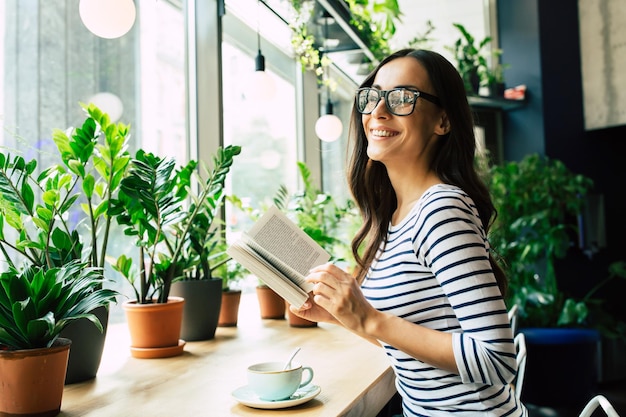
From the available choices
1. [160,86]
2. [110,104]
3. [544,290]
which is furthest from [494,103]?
[110,104]

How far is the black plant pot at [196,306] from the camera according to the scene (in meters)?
2.06

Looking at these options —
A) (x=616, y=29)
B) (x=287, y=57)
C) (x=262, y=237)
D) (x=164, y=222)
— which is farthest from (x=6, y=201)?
(x=616, y=29)

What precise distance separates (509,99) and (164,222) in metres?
4.64

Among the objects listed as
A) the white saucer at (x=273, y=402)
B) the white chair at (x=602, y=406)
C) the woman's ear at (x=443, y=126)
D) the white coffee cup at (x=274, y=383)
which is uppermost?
the woman's ear at (x=443, y=126)

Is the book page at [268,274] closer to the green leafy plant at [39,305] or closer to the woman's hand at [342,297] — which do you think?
the woman's hand at [342,297]

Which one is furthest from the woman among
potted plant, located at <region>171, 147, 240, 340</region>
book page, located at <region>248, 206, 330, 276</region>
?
potted plant, located at <region>171, 147, 240, 340</region>

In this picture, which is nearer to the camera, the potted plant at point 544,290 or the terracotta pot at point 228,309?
the terracotta pot at point 228,309

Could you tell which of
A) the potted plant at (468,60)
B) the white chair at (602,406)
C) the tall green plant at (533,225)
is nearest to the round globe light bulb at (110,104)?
the white chair at (602,406)

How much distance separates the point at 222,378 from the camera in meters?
1.56

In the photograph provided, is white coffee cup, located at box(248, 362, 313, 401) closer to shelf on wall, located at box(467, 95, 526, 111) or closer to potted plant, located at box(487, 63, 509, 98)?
shelf on wall, located at box(467, 95, 526, 111)

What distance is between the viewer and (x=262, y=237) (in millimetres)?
1413

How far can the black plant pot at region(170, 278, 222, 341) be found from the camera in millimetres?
2061

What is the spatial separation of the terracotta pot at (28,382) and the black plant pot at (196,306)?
33.5 inches

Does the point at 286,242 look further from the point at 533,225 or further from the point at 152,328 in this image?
the point at 533,225
